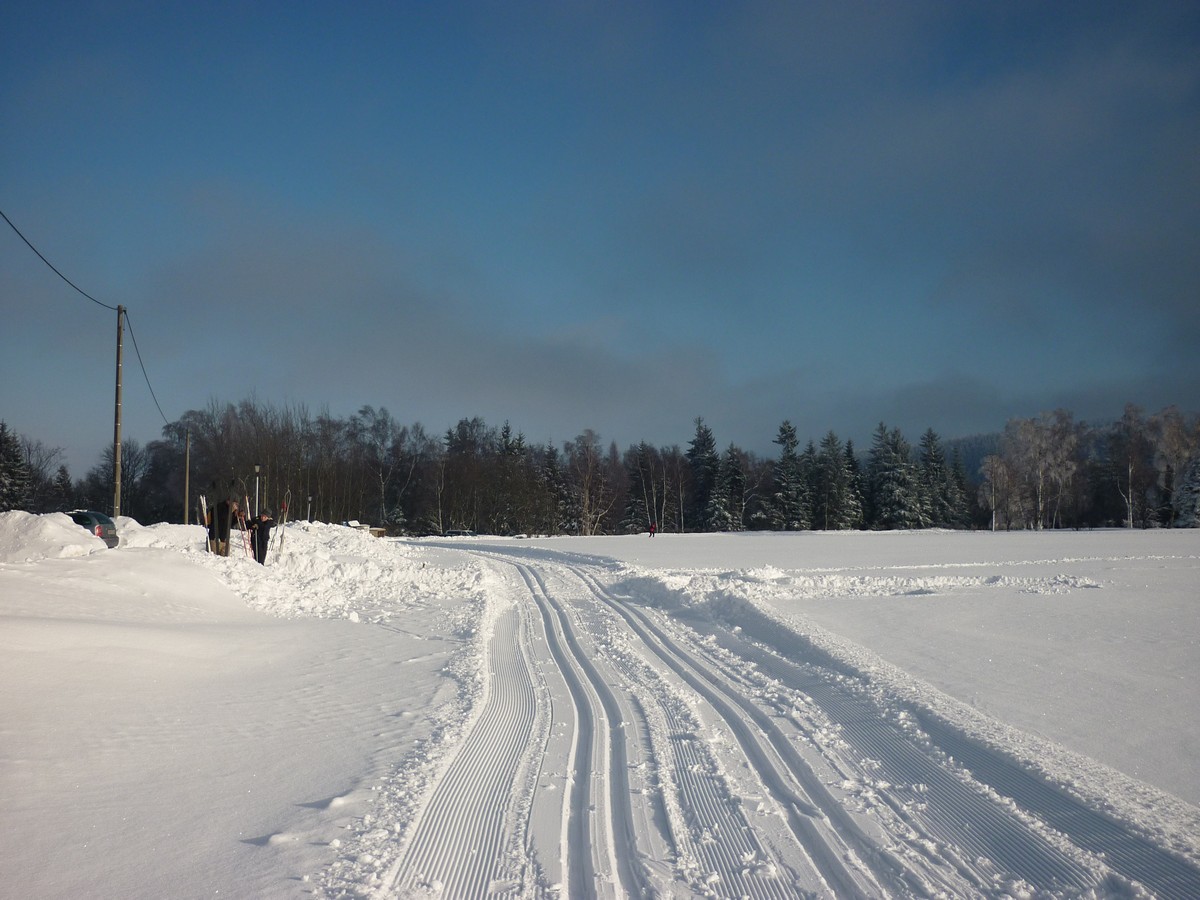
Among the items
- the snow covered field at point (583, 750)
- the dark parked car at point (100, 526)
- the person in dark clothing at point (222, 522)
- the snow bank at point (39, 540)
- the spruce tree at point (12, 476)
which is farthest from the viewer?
the spruce tree at point (12, 476)

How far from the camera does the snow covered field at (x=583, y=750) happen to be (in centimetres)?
360

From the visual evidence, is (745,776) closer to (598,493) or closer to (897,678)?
(897,678)

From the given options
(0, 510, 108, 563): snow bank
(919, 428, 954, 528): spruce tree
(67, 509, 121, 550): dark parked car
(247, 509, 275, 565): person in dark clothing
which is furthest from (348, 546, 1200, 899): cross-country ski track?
(919, 428, 954, 528): spruce tree

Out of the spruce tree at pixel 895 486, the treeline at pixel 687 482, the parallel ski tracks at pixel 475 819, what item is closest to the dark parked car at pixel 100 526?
the parallel ski tracks at pixel 475 819

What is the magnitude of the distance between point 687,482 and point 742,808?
6520cm

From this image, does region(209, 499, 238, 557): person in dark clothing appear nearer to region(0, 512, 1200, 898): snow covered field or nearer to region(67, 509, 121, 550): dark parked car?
region(67, 509, 121, 550): dark parked car

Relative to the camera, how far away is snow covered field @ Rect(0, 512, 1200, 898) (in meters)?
3.60

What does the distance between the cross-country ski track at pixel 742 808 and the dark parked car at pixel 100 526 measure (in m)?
18.1

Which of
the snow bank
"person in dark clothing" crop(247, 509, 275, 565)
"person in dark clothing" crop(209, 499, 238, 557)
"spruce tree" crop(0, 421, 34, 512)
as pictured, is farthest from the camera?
"spruce tree" crop(0, 421, 34, 512)

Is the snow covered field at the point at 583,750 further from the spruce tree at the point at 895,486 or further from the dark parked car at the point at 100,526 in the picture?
the spruce tree at the point at 895,486

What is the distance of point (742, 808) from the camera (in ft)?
14.1

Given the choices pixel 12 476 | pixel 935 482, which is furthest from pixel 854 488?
pixel 12 476

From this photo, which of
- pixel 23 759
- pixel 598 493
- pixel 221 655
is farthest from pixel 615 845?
pixel 598 493

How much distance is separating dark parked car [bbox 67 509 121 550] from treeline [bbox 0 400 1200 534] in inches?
1155
